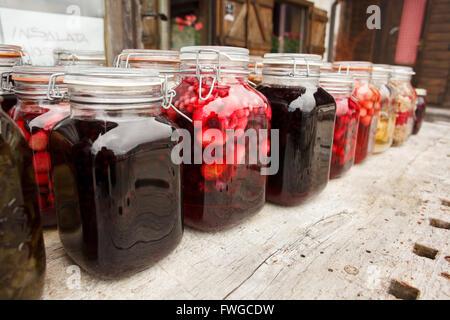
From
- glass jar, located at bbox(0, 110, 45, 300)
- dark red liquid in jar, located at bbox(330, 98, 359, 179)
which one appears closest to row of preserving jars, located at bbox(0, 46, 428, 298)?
glass jar, located at bbox(0, 110, 45, 300)

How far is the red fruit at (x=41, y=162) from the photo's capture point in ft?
1.81

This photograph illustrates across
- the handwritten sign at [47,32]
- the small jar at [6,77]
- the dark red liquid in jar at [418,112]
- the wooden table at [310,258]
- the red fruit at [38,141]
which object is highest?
the handwritten sign at [47,32]

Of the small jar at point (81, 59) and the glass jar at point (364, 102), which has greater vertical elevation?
the small jar at point (81, 59)

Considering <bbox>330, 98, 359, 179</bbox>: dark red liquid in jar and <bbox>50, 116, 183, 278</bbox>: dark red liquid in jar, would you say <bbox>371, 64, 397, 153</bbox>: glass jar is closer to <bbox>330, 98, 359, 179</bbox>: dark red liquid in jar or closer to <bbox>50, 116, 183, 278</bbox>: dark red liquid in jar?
<bbox>330, 98, 359, 179</bbox>: dark red liquid in jar

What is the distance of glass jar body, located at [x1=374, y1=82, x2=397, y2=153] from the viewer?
1210 mm

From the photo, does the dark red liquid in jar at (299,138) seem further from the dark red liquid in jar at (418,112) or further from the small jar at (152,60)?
the dark red liquid in jar at (418,112)

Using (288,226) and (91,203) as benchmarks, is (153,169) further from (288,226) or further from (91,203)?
(288,226)

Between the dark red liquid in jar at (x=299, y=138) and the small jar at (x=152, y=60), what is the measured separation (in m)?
0.23

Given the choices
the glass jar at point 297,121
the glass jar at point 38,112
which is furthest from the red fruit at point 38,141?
the glass jar at point 297,121

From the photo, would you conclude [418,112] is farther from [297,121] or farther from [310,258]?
[310,258]

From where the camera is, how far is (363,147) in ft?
3.60

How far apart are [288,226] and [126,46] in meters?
1.32
